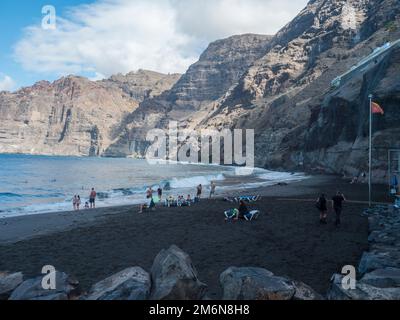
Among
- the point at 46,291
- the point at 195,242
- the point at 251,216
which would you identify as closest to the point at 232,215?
the point at 251,216

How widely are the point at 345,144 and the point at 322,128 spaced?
884cm

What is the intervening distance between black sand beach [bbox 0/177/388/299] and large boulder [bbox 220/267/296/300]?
2131 millimetres

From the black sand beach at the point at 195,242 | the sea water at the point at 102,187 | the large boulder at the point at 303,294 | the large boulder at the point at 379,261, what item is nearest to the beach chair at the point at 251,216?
the black sand beach at the point at 195,242

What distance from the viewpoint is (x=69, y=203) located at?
1080 inches

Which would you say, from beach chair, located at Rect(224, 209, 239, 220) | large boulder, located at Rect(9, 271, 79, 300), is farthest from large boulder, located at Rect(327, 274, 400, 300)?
beach chair, located at Rect(224, 209, 239, 220)

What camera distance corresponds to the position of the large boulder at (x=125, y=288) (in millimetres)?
5035

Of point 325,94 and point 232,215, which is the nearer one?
point 232,215

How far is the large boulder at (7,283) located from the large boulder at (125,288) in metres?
1.60

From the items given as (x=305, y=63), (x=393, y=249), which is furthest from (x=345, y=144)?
(x=305, y=63)

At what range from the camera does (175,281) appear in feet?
16.9

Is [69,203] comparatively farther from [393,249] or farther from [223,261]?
[393,249]

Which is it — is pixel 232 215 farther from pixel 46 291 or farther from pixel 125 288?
pixel 46 291

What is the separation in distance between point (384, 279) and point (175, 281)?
360 centimetres

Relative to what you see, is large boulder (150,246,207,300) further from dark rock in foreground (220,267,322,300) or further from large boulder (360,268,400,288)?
large boulder (360,268,400,288)
